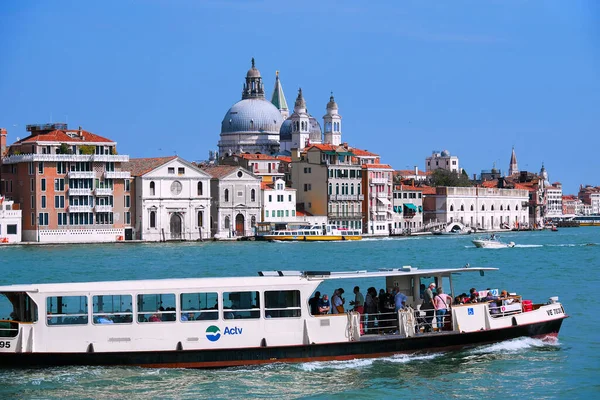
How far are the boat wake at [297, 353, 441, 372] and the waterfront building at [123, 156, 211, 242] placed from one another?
5857 cm

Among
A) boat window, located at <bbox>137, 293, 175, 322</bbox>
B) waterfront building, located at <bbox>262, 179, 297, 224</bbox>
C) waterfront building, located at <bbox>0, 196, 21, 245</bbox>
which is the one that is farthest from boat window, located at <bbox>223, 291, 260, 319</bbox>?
waterfront building, located at <bbox>262, 179, 297, 224</bbox>

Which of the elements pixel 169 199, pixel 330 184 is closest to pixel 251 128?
pixel 330 184

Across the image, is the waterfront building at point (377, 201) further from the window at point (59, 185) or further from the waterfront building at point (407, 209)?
the window at point (59, 185)

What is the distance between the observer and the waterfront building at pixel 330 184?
297 feet

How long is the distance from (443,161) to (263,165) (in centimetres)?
7034

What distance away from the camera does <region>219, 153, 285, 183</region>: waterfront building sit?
92.1 m

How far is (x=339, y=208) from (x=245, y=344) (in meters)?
72.4

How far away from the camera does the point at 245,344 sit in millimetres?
18672

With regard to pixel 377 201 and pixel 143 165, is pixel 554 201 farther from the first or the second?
pixel 143 165

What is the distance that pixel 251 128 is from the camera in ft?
382

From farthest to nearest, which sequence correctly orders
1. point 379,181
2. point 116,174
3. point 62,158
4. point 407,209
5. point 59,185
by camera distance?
point 407,209, point 379,181, point 116,174, point 59,185, point 62,158

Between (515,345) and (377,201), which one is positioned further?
(377,201)

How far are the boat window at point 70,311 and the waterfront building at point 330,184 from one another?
7184cm

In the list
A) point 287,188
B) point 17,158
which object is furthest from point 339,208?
point 17,158
